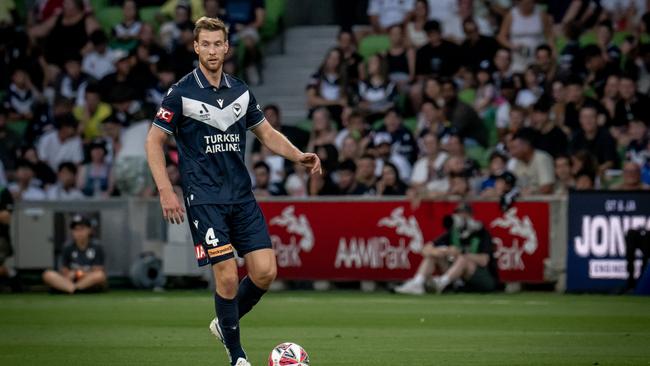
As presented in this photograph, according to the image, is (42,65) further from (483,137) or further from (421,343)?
(421,343)

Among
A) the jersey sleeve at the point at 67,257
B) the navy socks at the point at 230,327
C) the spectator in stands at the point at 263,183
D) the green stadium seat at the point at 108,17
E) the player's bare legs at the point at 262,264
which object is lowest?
the jersey sleeve at the point at 67,257

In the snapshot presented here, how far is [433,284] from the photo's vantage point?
19.3m

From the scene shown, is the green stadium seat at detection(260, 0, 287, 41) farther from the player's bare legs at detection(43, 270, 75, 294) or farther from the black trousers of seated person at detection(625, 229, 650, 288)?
the black trousers of seated person at detection(625, 229, 650, 288)

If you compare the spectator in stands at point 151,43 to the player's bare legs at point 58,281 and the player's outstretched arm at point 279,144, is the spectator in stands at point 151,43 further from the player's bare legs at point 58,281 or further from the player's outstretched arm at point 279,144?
the player's outstretched arm at point 279,144

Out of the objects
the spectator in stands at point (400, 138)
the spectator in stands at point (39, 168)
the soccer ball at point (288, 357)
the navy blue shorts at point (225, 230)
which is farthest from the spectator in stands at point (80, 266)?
the soccer ball at point (288, 357)

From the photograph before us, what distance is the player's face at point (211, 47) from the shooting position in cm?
983

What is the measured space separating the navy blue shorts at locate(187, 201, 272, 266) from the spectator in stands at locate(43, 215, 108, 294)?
10.1m

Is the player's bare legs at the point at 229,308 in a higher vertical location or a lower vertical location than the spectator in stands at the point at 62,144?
lower

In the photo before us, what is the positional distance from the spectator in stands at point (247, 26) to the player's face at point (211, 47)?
50.9 feet

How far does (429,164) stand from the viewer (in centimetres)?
2089

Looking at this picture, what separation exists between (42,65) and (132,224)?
21.6ft

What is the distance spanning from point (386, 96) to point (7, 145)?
7075 millimetres

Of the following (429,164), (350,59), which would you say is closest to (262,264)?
(429,164)

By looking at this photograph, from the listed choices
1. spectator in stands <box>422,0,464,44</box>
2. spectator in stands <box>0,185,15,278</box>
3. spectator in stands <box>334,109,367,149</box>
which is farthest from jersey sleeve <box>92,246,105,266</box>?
spectator in stands <box>422,0,464,44</box>
